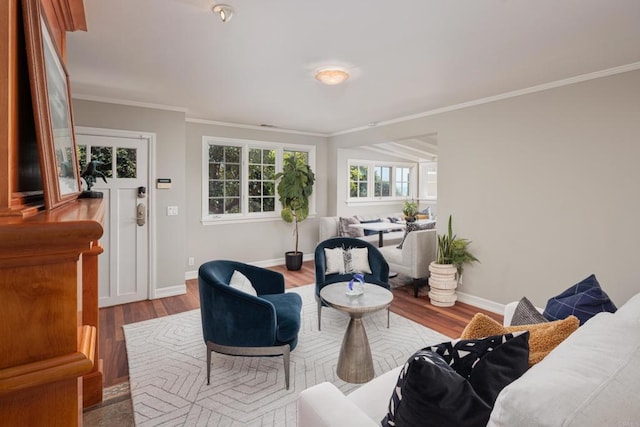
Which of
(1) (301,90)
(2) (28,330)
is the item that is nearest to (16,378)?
(2) (28,330)

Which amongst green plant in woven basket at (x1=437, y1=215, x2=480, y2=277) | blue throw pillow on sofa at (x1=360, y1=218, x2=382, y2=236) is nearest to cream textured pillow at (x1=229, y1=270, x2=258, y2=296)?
green plant in woven basket at (x1=437, y1=215, x2=480, y2=277)

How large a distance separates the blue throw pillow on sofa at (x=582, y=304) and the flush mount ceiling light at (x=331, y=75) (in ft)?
7.57

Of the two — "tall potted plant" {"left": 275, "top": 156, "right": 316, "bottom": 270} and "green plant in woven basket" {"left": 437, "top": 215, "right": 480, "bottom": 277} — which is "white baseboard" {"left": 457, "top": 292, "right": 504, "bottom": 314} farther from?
"tall potted plant" {"left": 275, "top": 156, "right": 316, "bottom": 270}

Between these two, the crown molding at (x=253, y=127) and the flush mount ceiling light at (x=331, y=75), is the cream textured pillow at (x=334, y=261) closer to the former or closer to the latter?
the flush mount ceiling light at (x=331, y=75)

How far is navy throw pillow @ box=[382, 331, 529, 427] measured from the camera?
3.12 ft

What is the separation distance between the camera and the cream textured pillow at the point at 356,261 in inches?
146

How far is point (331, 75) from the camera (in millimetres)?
2928

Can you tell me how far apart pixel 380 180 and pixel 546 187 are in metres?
4.58

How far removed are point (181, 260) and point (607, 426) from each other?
4655 millimetres

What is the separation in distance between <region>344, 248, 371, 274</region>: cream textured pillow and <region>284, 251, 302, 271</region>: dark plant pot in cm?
211

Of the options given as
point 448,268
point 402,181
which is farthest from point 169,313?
point 402,181

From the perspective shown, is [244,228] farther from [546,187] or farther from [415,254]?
[546,187]

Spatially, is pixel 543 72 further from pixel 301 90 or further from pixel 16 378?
pixel 16 378

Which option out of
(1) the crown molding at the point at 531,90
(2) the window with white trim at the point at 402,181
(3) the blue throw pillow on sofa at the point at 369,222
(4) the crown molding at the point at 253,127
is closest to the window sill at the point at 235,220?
(4) the crown molding at the point at 253,127
